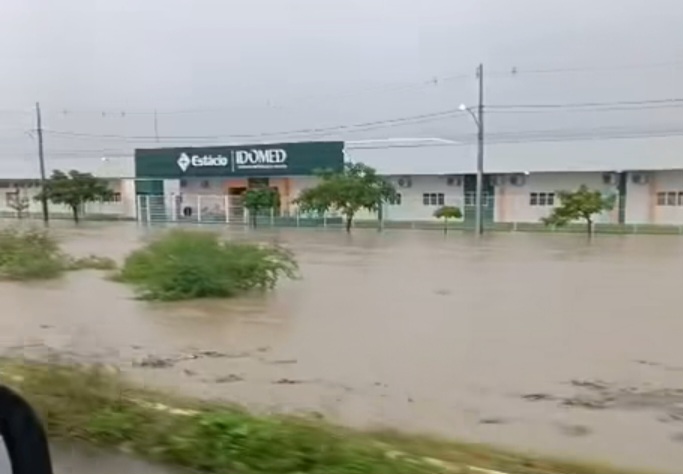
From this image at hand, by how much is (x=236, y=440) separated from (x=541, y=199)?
2009 cm

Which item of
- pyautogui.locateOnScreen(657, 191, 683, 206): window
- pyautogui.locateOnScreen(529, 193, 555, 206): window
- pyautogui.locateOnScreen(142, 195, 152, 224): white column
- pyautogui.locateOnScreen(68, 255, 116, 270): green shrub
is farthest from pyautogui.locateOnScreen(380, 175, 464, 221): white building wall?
pyautogui.locateOnScreen(68, 255, 116, 270): green shrub

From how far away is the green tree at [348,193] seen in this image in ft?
65.4

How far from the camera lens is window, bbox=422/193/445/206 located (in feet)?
75.5

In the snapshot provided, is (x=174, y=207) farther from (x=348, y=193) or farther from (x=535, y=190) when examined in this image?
(x=535, y=190)

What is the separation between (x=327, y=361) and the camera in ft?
16.6

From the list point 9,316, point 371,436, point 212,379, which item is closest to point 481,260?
point 9,316

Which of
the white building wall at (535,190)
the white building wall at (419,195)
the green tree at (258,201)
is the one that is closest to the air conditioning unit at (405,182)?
the white building wall at (419,195)

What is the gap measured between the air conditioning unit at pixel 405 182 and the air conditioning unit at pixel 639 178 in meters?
6.82

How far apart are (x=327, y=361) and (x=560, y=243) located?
11.6 metres

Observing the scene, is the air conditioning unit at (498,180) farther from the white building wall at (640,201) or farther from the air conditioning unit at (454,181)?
the white building wall at (640,201)

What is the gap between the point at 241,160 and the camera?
25875 millimetres

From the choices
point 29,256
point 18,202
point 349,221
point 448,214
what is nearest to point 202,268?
point 29,256

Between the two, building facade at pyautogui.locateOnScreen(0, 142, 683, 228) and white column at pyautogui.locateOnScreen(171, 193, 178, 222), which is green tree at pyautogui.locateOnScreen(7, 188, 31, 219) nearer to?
building facade at pyautogui.locateOnScreen(0, 142, 683, 228)

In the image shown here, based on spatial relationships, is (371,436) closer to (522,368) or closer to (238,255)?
(522,368)
